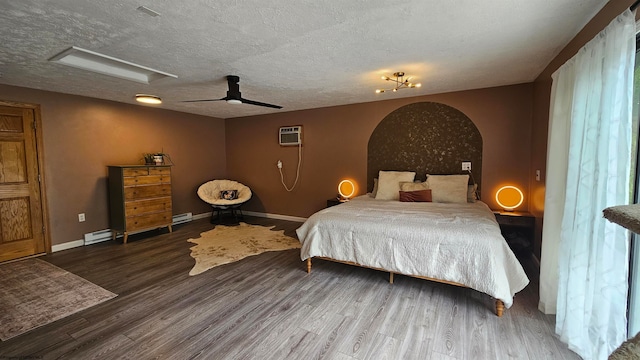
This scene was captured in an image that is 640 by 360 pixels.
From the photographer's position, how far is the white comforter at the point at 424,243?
2275mm

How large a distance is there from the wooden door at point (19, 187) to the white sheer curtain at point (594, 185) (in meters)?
6.01

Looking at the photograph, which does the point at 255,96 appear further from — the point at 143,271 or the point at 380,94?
the point at 143,271

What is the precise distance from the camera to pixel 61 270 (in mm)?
3254

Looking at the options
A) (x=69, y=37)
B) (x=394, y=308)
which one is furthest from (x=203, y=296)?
(x=69, y=37)

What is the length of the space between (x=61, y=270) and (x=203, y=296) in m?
2.07

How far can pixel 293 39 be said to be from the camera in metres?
2.30

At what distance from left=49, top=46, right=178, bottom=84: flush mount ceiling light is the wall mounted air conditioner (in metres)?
2.68

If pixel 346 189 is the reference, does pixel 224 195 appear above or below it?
below

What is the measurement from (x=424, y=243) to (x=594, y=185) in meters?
1.25

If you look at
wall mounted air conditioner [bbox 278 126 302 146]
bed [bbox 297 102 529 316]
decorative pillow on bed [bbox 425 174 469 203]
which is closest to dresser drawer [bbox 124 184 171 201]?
wall mounted air conditioner [bbox 278 126 302 146]

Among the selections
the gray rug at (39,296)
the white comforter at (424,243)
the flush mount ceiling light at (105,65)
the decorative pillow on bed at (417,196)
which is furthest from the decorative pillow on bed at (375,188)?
the gray rug at (39,296)

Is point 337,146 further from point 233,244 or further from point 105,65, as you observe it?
point 105,65

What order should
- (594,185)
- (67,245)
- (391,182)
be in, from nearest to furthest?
(594,185) < (67,245) < (391,182)

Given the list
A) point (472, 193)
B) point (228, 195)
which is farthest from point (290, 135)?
point (472, 193)
